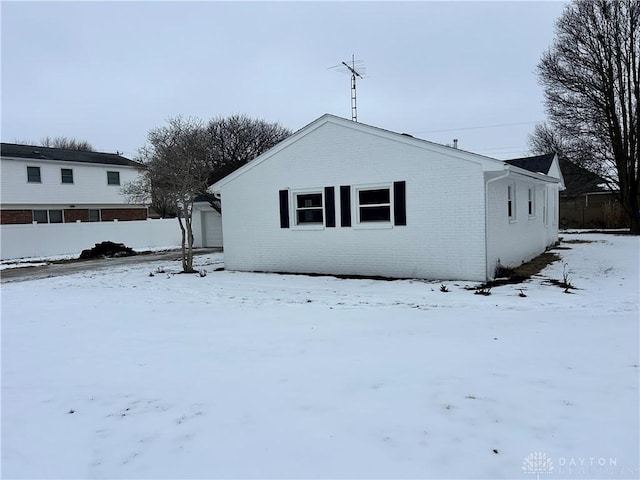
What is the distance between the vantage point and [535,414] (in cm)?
329

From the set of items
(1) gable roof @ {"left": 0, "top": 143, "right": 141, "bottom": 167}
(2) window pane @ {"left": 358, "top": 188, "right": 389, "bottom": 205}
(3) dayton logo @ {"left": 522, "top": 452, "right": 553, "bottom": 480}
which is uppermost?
(1) gable roof @ {"left": 0, "top": 143, "right": 141, "bottom": 167}

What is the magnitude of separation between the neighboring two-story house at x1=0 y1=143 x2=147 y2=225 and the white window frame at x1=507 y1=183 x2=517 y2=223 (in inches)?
754

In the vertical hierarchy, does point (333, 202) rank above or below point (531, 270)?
above

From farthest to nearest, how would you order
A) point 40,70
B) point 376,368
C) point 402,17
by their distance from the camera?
point 40,70
point 402,17
point 376,368

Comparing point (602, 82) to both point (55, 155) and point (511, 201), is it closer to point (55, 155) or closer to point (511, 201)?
point (511, 201)

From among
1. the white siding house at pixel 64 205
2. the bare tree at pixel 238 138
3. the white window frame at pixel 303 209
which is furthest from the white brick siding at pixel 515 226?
the white siding house at pixel 64 205

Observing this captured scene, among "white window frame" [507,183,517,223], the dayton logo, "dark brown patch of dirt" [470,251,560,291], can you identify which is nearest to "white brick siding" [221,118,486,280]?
"dark brown patch of dirt" [470,251,560,291]

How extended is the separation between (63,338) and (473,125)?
40004mm

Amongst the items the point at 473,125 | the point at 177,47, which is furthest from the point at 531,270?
the point at 473,125

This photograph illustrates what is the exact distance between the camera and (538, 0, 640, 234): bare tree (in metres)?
23.3

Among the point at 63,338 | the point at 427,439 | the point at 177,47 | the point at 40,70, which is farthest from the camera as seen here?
the point at 177,47

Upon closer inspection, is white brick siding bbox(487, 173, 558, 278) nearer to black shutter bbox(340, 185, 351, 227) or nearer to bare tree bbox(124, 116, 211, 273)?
black shutter bbox(340, 185, 351, 227)

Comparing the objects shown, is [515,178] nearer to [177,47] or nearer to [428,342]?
[428,342]

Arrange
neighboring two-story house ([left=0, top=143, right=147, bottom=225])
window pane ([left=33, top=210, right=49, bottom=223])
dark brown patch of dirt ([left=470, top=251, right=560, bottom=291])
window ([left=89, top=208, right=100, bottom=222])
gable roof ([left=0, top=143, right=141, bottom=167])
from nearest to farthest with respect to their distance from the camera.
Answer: dark brown patch of dirt ([left=470, top=251, right=560, bottom=291]) < neighboring two-story house ([left=0, top=143, right=147, bottom=225]) < gable roof ([left=0, top=143, right=141, bottom=167]) < window pane ([left=33, top=210, right=49, bottom=223]) < window ([left=89, top=208, right=100, bottom=222])
